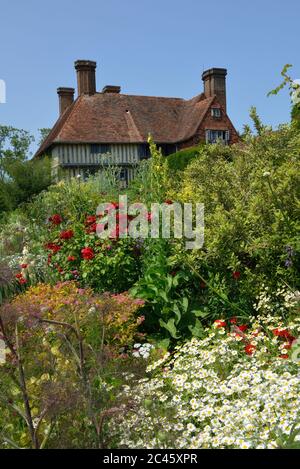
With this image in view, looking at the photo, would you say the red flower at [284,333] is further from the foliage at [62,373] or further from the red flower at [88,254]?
the red flower at [88,254]

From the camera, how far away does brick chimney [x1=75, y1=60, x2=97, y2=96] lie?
106 ft

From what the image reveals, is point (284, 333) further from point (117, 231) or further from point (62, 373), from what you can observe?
point (117, 231)

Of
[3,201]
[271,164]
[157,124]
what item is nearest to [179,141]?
[157,124]

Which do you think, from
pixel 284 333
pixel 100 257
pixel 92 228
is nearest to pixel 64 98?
pixel 92 228

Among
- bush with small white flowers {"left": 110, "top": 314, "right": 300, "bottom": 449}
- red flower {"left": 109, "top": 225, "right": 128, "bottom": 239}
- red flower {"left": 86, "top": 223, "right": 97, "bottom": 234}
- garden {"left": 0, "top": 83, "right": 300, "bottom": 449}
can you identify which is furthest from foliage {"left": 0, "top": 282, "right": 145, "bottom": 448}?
red flower {"left": 86, "top": 223, "right": 97, "bottom": 234}

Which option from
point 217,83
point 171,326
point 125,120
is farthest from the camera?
point 217,83

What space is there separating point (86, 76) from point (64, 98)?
2573 mm

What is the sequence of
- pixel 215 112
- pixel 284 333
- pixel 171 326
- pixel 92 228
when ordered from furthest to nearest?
pixel 215 112 < pixel 92 228 < pixel 171 326 < pixel 284 333

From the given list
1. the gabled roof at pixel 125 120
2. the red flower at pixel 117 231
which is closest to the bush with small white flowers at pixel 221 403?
the red flower at pixel 117 231

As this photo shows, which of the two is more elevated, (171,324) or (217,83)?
(217,83)

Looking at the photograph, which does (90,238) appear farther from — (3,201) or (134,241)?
(3,201)

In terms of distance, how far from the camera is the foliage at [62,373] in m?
2.84

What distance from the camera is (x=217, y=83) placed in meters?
33.3
